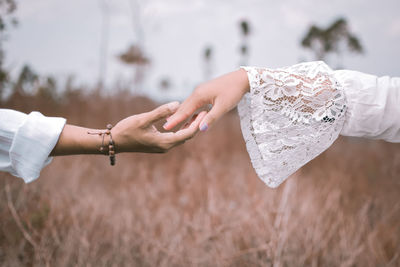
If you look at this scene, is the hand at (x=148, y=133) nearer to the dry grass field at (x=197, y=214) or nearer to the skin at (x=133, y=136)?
the skin at (x=133, y=136)

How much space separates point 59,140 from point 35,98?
468 centimetres

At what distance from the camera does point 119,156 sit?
168 inches

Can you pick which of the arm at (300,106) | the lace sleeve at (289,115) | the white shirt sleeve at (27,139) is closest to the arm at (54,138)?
the white shirt sleeve at (27,139)

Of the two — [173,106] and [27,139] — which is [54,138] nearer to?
[27,139]

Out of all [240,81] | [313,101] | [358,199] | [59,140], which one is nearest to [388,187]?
[358,199]

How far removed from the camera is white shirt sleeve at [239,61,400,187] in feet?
3.56

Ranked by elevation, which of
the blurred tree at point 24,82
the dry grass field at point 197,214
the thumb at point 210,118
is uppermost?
the blurred tree at point 24,82

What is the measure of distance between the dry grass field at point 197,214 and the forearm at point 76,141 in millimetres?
983

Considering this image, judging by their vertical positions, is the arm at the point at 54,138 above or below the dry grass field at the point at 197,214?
above

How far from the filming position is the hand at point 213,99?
1006 millimetres

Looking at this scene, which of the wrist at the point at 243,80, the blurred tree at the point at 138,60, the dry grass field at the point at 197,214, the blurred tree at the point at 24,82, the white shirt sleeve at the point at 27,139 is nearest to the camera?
the white shirt sleeve at the point at 27,139

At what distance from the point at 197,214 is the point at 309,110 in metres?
1.73

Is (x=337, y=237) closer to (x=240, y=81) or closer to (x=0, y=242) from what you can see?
(x=240, y=81)

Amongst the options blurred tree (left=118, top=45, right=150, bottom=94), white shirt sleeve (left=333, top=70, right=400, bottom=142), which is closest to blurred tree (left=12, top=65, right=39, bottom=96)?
blurred tree (left=118, top=45, right=150, bottom=94)
